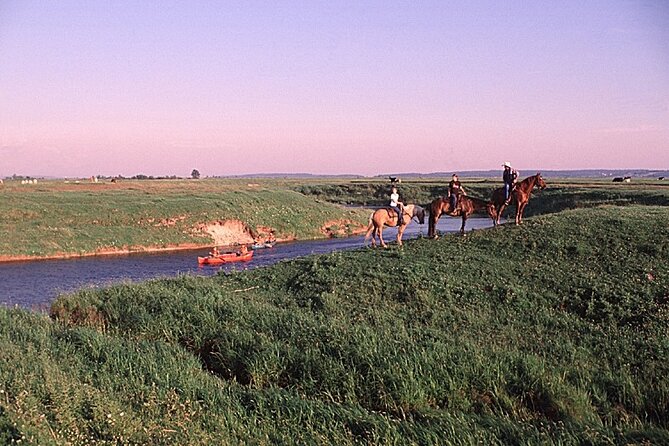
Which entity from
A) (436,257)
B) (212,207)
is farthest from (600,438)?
(212,207)

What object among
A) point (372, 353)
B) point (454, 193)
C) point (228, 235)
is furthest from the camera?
point (228, 235)

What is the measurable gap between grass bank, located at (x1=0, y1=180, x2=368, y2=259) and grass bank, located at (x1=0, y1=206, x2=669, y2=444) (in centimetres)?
2519

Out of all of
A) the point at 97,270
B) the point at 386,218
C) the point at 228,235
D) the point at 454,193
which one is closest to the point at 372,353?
the point at 386,218

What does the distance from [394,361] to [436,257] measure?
10.3 metres

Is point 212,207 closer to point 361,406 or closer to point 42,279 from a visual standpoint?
point 42,279

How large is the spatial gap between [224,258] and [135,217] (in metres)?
15.9

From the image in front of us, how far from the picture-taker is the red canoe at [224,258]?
36.5 m

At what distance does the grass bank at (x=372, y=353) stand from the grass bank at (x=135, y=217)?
82.6 ft

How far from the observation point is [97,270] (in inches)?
1411

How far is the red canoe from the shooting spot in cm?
3647

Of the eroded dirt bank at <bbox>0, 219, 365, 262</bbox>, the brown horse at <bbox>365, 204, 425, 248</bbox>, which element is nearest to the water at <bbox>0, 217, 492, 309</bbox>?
the eroded dirt bank at <bbox>0, 219, 365, 262</bbox>

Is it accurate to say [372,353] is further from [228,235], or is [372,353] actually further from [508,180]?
[228,235]

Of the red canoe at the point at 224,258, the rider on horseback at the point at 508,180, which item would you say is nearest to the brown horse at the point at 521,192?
the rider on horseback at the point at 508,180

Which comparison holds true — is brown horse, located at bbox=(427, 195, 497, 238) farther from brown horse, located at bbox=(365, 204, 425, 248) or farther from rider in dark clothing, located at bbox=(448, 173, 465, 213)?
brown horse, located at bbox=(365, 204, 425, 248)
